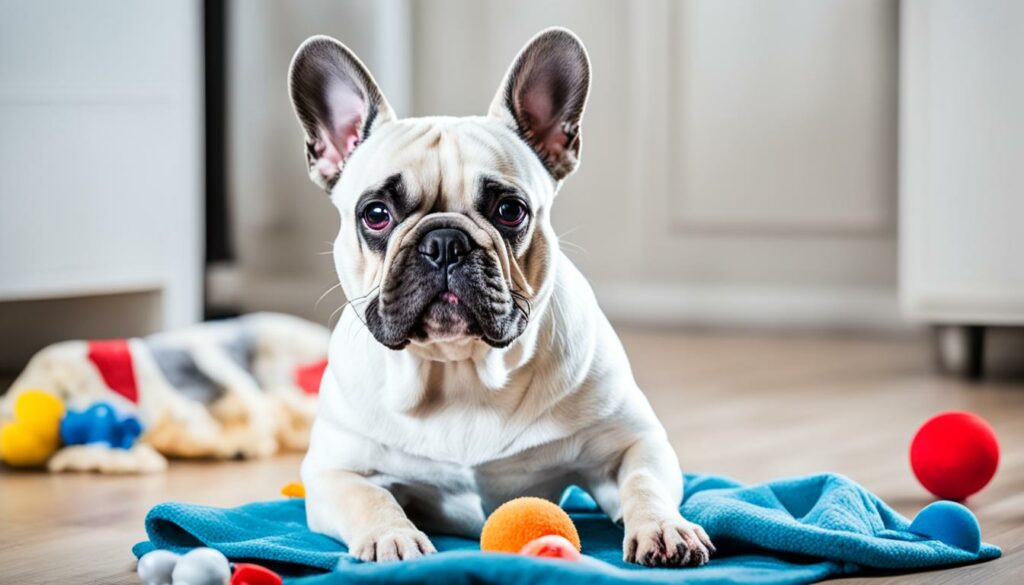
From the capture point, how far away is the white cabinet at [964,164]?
330 cm

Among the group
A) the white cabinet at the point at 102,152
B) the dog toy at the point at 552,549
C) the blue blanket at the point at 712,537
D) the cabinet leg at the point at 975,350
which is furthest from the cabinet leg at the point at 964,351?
the dog toy at the point at 552,549

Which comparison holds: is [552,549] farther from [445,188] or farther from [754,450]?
[754,450]

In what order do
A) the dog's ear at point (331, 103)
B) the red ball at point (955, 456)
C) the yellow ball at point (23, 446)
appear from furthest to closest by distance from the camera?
1. the yellow ball at point (23, 446)
2. the red ball at point (955, 456)
3. the dog's ear at point (331, 103)

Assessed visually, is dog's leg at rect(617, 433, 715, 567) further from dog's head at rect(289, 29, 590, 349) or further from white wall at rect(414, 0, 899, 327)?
white wall at rect(414, 0, 899, 327)

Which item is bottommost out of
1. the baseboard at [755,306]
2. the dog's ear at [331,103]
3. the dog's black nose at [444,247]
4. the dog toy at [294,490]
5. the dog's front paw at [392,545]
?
the dog toy at [294,490]

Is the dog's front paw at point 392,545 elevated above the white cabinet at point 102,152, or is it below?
below

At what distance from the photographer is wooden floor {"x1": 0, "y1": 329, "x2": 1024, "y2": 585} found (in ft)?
5.68

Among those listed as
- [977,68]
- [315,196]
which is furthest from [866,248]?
[315,196]

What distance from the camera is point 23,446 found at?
2301 mm

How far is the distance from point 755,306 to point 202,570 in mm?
3182

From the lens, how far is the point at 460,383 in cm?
165

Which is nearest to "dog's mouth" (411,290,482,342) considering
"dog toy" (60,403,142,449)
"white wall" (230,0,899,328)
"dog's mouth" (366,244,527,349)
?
"dog's mouth" (366,244,527,349)

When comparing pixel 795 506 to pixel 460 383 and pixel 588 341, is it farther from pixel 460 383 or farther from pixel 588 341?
pixel 460 383

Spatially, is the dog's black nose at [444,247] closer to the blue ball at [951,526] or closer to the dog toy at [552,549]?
the dog toy at [552,549]
